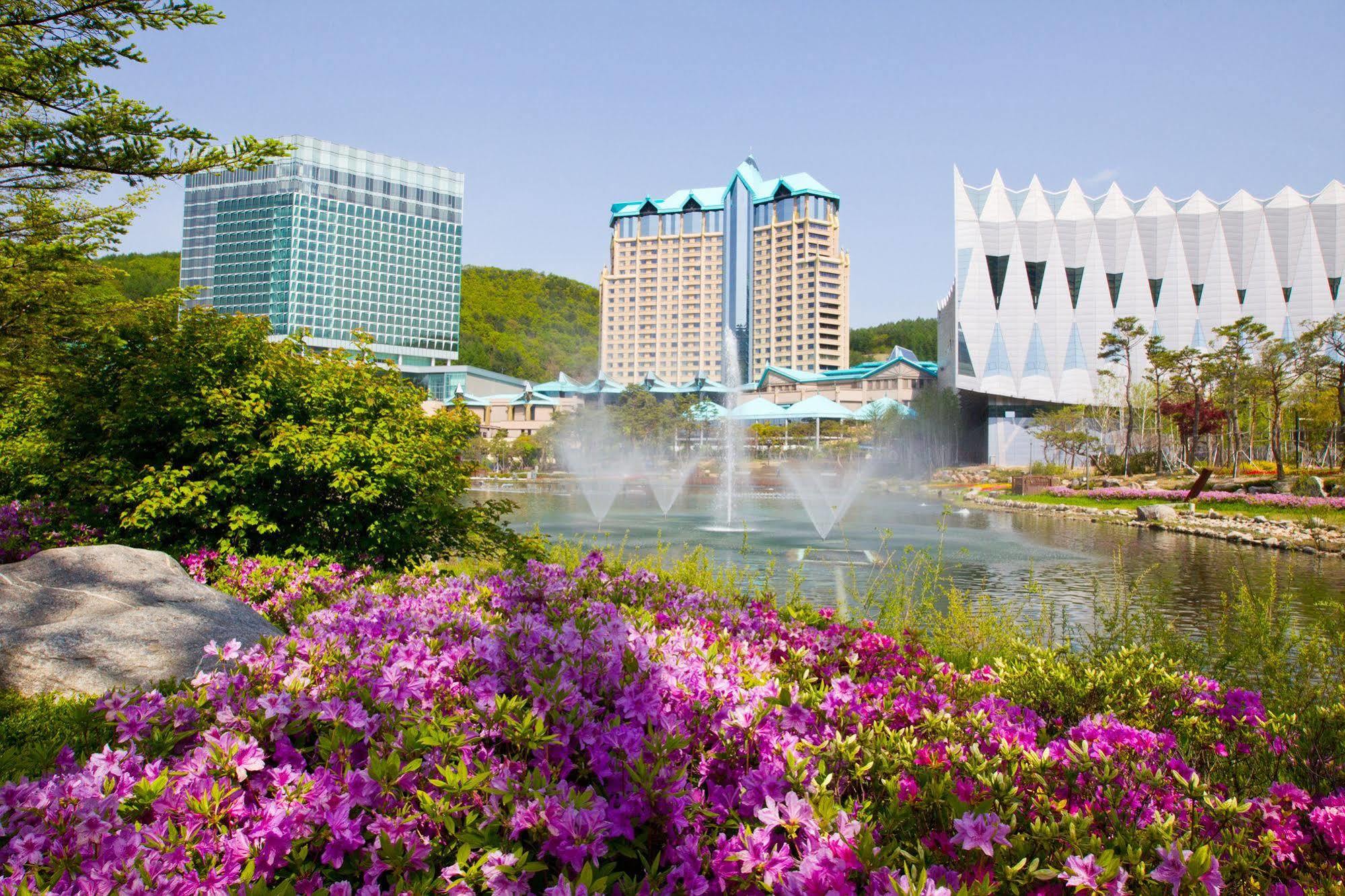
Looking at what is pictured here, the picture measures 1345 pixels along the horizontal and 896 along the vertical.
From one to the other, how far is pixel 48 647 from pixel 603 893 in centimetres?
310

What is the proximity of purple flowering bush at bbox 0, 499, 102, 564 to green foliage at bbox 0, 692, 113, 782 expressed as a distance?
3.03 meters

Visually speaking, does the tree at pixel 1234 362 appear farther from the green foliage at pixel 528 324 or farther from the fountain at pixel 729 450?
the green foliage at pixel 528 324

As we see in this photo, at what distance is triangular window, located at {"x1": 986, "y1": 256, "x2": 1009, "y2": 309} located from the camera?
52.5 meters

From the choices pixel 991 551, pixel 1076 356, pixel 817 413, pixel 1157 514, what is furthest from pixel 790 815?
pixel 817 413

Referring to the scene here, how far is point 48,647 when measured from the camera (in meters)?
3.30

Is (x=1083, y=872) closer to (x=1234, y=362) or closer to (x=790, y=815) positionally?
(x=790, y=815)

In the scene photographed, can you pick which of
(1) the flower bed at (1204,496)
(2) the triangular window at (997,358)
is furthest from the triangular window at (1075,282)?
(1) the flower bed at (1204,496)

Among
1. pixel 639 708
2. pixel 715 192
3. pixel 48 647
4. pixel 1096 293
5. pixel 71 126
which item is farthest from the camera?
pixel 715 192

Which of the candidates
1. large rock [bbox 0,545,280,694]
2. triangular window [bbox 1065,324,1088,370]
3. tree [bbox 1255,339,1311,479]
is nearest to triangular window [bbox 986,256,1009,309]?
triangular window [bbox 1065,324,1088,370]

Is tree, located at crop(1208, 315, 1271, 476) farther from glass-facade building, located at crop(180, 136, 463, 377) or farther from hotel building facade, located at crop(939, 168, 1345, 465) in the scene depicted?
glass-facade building, located at crop(180, 136, 463, 377)

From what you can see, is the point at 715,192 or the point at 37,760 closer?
the point at 37,760

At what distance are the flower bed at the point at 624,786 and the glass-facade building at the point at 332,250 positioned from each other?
3131 inches

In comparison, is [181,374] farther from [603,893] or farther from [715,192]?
[715,192]

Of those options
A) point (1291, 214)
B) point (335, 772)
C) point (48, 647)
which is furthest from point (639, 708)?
point (1291, 214)
